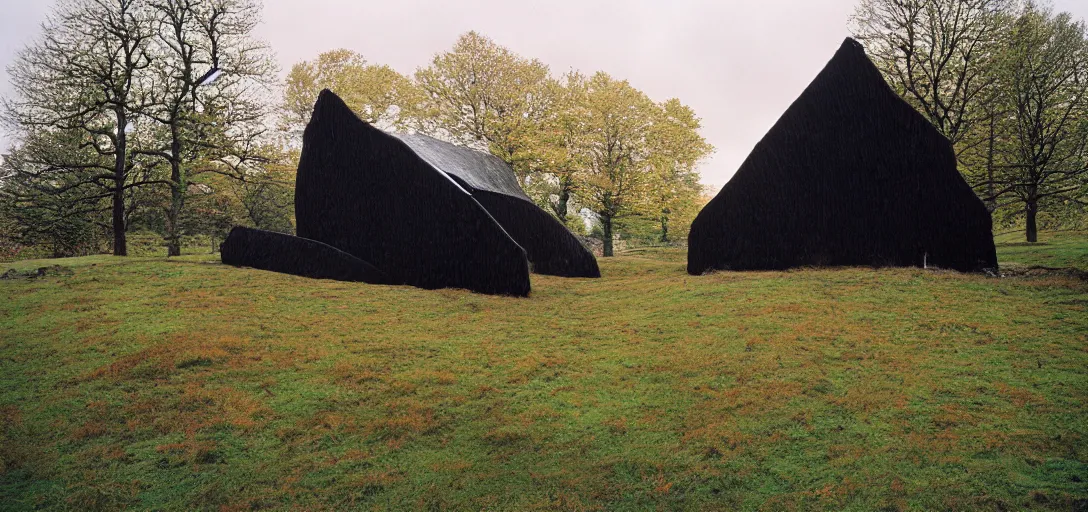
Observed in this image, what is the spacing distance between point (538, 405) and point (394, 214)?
8338 mm

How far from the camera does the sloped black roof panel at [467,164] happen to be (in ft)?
51.0

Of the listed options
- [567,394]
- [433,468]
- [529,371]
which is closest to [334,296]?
[529,371]

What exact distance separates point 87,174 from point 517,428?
1183 inches

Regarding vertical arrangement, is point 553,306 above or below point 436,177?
below

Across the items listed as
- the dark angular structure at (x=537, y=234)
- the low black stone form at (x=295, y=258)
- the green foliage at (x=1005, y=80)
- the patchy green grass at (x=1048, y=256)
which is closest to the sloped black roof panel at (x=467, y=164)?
the dark angular structure at (x=537, y=234)

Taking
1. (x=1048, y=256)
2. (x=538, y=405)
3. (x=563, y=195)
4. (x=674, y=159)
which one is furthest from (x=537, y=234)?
(x=674, y=159)

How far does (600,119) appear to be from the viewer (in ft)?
97.8

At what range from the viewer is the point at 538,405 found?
5320 mm

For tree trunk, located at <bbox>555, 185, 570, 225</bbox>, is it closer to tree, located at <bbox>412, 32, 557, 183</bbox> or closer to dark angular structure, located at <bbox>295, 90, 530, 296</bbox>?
tree, located at <bbox>412, 32, 557, 183</bbox>

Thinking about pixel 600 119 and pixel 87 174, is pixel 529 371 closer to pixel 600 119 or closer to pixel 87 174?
pixel 600 119

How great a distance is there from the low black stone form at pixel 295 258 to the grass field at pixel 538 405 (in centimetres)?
316

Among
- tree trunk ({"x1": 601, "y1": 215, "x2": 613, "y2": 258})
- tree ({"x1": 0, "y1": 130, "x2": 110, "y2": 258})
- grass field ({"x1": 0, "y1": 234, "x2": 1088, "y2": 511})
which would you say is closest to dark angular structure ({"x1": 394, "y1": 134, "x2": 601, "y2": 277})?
grass field ({"x1": 0, "y1": 234, "x2": 1088, "y2": 511})

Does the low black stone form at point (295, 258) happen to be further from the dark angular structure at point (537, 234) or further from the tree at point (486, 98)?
the tree at point (486, 98)

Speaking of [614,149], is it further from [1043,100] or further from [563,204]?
[1043,100]
